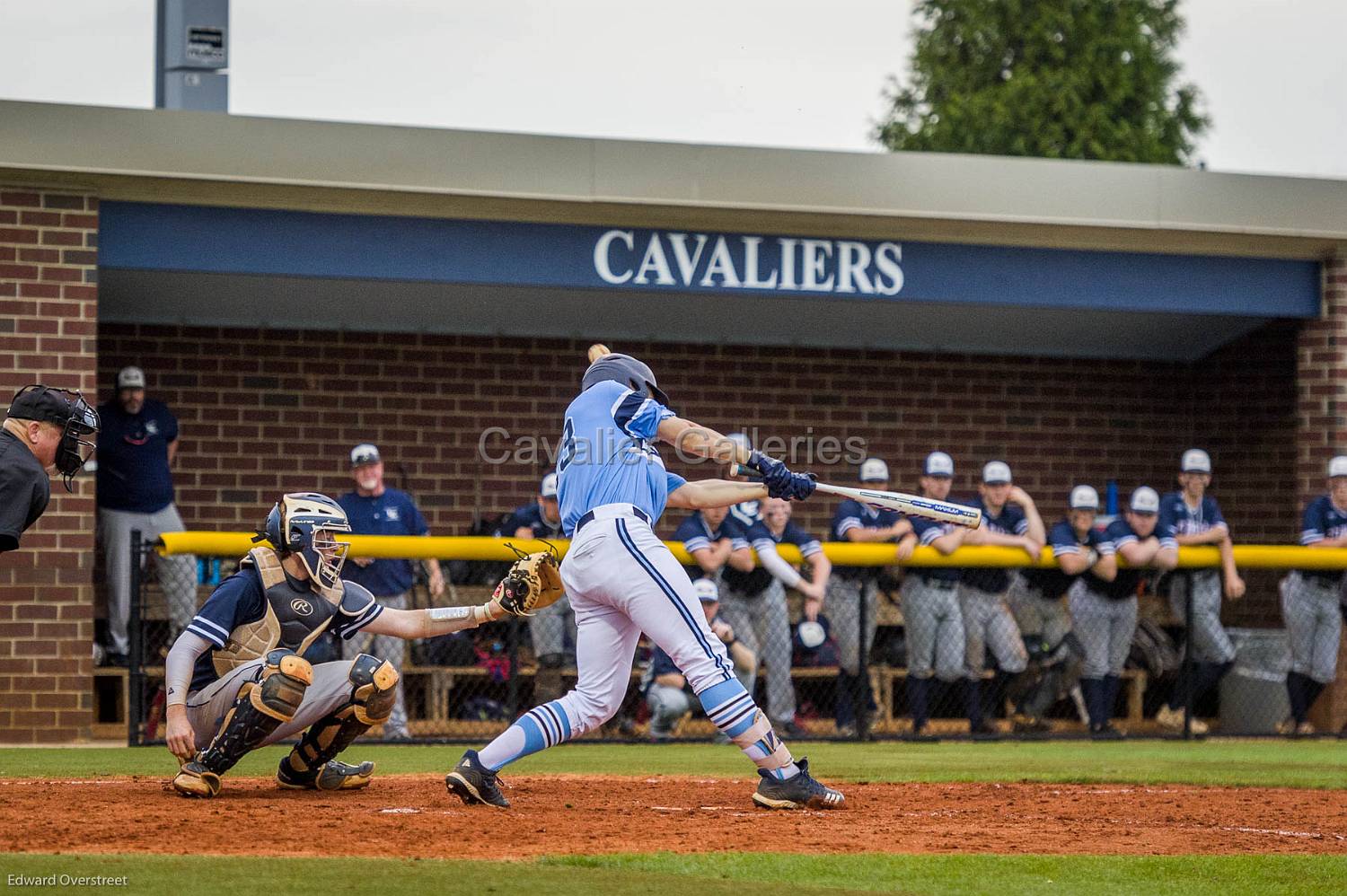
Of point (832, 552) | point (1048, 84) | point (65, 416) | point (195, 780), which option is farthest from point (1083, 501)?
point (1048, 84)

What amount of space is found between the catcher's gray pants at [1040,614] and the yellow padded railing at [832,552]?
0.53 meters

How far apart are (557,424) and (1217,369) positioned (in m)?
5.58

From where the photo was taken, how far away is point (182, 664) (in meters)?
5.93

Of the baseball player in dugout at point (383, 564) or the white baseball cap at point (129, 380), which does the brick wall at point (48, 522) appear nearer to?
the white baseball cap at point (129, 380)

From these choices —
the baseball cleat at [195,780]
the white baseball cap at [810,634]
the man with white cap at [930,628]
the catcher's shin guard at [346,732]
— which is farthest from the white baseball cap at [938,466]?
the baseball cleat at [195,780]

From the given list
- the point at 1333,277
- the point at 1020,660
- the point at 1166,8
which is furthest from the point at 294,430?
the point at 1166,8

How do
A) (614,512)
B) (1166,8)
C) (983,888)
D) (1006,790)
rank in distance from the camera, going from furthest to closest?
→ (1166,8) < (1006,790) < (614,512) < (983,888)

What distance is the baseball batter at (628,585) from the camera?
19.6ft

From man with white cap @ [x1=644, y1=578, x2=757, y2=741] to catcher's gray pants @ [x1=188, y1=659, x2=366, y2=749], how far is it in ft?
12.9

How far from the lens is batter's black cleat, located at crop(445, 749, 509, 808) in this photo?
5.96 metres

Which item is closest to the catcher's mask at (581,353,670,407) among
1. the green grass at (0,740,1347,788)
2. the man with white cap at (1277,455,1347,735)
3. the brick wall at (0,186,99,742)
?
the green grass at (0,740,1347,788)

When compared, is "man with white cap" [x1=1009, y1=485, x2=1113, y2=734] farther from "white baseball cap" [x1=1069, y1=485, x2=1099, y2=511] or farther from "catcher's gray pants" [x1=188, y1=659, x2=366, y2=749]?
"catcher's gray pants" [x1=188, y1=659, x2=366, y2=749]

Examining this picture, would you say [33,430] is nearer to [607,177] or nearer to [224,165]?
[224,165]

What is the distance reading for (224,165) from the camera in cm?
1029
